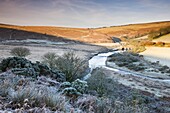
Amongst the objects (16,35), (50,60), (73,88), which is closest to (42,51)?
(50,60)

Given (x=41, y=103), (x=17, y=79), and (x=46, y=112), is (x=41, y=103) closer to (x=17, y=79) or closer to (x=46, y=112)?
(x=46, y=112)

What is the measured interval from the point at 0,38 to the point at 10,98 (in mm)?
73925

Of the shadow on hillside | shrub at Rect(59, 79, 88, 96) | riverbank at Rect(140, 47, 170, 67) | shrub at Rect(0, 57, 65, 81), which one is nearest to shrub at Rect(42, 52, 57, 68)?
shrub at Rect(0, 57, 65, 81)

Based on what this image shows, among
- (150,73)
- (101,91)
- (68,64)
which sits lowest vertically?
(150,73)

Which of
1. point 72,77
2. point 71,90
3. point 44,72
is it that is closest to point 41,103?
point 71,90

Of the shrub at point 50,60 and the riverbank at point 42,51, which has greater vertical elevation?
the shrub at point 50,60

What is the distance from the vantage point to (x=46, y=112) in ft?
12.7

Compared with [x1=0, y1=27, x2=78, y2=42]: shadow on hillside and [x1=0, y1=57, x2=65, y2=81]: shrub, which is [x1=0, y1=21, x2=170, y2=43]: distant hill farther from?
[x1=0, y1=57, x2=65, y2=81]: shrub

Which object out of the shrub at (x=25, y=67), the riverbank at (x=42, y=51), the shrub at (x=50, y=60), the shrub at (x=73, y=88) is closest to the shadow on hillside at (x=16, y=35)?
the riverbank at (x=42, y=51)

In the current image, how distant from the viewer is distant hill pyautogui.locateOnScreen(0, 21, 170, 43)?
317 feet

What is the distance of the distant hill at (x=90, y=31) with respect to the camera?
96575mm

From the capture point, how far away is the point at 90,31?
403 feet

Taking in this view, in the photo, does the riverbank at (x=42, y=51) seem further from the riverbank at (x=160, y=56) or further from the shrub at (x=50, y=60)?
the riverbank at (x=160, y=56)

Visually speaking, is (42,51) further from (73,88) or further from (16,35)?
(16,35)
